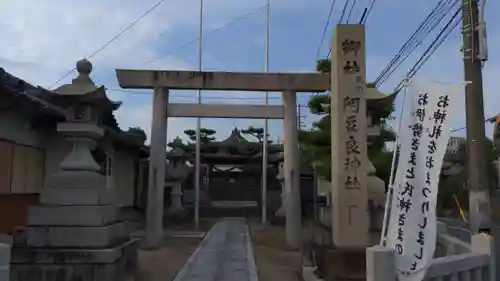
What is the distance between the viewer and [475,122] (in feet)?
27.4

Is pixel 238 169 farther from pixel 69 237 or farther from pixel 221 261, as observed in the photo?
pixel 69 237

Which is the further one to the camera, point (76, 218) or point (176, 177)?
point (176, 177)

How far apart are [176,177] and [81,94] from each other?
17.2 metres

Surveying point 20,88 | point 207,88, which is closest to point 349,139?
point 207,88

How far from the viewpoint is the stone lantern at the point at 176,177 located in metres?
24.7

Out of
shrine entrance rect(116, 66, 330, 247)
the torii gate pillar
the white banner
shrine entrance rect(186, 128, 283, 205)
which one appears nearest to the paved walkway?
the torii gate pillar

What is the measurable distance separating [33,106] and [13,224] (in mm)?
2829

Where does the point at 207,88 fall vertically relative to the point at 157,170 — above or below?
above

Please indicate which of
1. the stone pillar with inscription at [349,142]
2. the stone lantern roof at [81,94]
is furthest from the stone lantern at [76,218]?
the stone pillar with inscription at [349,142]

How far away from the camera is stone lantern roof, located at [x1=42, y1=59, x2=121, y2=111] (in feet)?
25.8

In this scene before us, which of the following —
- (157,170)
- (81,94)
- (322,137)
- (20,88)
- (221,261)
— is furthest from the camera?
(322,137)

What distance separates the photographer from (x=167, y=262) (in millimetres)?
11320

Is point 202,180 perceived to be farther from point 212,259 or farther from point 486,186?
point 486,186

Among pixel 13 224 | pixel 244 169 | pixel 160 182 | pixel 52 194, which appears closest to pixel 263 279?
pixel 52 194
